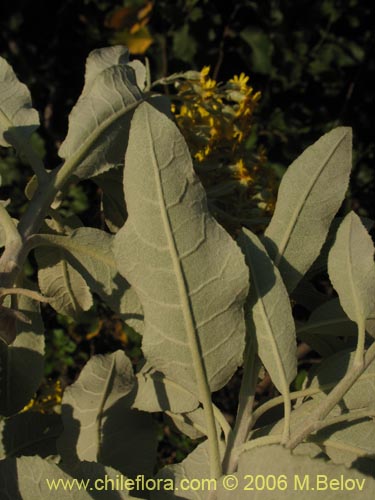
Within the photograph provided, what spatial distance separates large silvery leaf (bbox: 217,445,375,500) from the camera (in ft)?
1.85

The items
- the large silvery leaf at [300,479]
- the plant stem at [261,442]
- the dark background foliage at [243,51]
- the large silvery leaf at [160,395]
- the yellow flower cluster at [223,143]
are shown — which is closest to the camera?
the large silvery leaf at [300,479]

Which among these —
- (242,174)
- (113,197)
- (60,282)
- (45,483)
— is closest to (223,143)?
Result: (242,174)

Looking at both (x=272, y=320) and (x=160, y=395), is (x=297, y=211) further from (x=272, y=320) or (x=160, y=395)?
(x=160, y=395)

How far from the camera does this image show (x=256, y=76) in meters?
2.73

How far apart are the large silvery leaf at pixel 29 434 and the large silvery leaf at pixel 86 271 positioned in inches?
6.8

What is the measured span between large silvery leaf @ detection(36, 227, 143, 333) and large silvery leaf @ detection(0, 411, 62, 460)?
0.57 ft

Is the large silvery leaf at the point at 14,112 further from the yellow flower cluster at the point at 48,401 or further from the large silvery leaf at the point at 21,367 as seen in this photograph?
the yellow flower cluster at the point at 48,401

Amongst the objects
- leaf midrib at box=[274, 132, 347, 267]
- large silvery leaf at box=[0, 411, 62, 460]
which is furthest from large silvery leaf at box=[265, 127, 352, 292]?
large silvery leaf at box=[0, 411, 62, 460]

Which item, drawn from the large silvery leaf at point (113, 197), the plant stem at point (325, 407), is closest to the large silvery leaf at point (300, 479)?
the plant stem at point (325, 407)

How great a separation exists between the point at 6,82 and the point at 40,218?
187 mm

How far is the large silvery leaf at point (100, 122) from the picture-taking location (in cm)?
75

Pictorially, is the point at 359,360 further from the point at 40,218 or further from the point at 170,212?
the point at 40,218

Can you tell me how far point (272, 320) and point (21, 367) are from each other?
0.35 m

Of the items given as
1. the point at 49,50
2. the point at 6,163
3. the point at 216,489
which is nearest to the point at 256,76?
the point at 49,50
